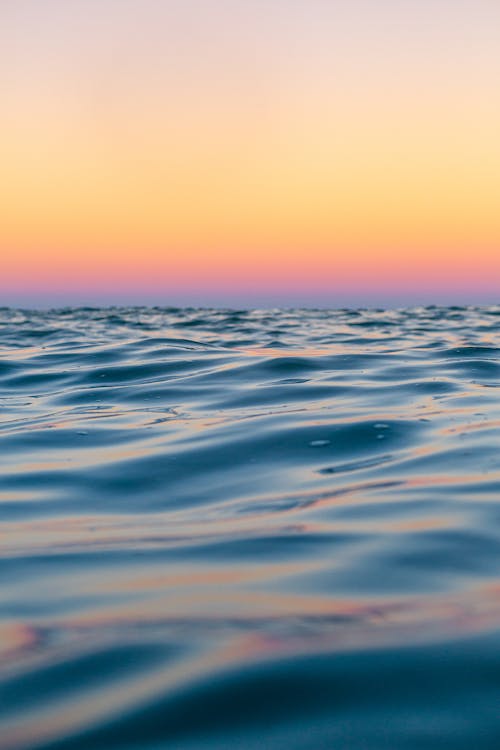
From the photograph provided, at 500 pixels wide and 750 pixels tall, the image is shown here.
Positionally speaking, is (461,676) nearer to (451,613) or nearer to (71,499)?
(451,613)

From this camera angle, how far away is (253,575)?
254cm

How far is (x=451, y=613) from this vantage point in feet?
7.06

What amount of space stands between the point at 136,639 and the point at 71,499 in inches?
64.1

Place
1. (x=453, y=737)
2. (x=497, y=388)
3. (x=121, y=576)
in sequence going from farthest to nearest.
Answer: (x=497, y=388) → (x=121, y=576) → (x=453, y=737)

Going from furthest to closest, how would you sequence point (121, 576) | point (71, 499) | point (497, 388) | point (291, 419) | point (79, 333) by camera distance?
point (79, 333) → point (497, 388) → point (291, 419) → point (71, 499) → point (121, 576)

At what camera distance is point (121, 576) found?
8.44ft

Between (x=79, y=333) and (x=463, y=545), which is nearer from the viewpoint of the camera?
(x=463, y=545)

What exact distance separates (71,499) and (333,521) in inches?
46.7

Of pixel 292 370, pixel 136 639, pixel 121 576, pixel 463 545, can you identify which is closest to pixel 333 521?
pixel 463 545

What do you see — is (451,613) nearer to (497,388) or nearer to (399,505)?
(399,505)

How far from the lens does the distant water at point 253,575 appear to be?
1.68m

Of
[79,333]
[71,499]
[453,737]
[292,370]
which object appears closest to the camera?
[453,737]

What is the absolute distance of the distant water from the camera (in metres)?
1.68

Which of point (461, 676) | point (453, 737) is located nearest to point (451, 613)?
point (461, 676)
